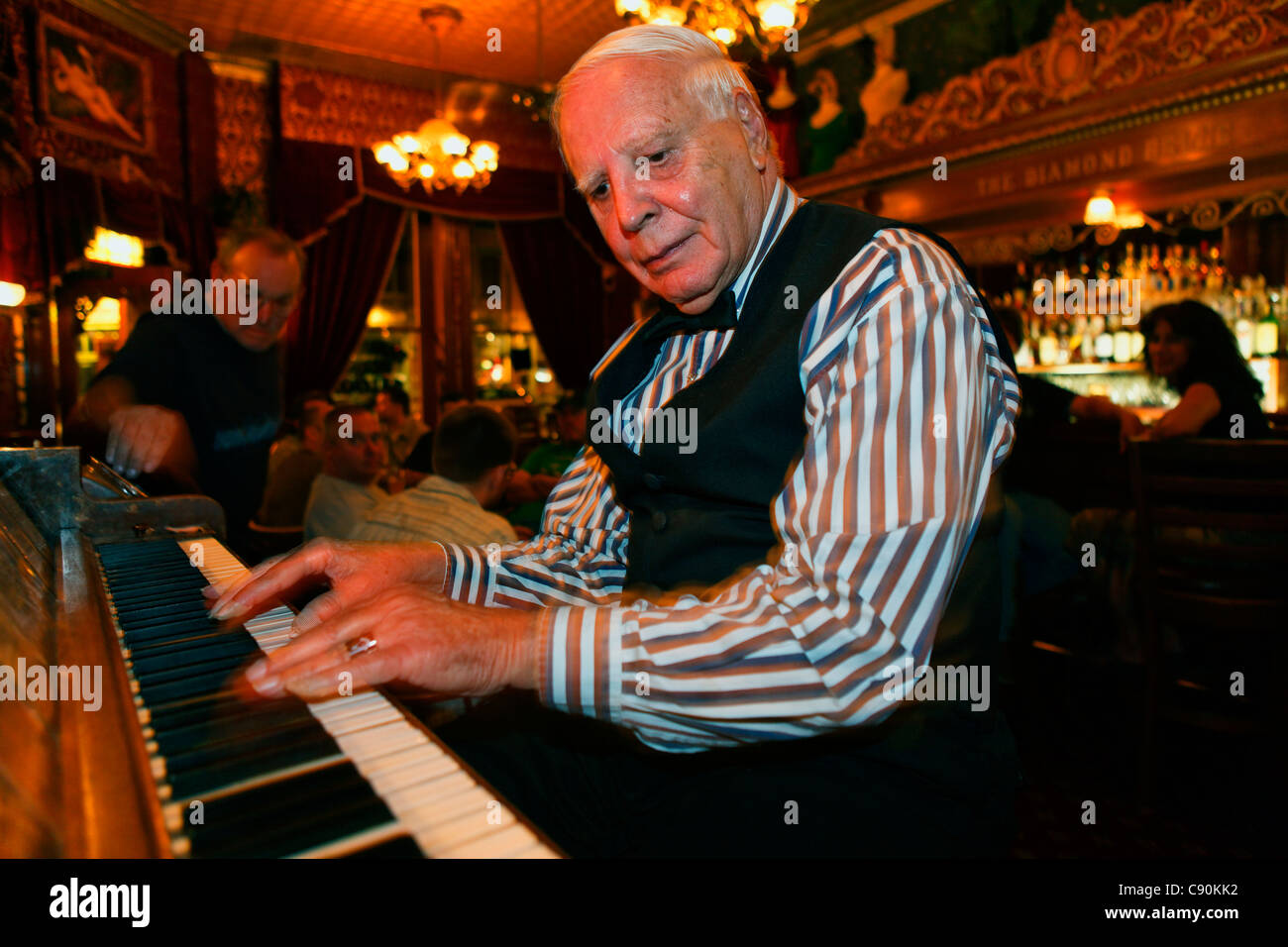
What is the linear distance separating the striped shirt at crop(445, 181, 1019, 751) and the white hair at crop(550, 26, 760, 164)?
0.32 meters

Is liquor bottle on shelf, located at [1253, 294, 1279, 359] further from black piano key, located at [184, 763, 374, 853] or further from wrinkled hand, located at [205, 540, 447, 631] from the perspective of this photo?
black piano key, located at [184, 763, 374, 853]

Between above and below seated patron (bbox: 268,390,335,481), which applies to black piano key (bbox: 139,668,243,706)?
below

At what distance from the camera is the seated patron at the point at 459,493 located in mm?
2613

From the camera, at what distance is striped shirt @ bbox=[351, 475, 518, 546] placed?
260cm

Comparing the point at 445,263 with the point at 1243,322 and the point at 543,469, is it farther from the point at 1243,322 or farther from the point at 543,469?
the point at 1243,322

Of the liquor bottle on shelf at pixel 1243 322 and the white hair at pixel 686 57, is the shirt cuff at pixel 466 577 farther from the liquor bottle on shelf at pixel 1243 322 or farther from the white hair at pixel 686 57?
the liquor bottle on shelf at pixel 1243 322

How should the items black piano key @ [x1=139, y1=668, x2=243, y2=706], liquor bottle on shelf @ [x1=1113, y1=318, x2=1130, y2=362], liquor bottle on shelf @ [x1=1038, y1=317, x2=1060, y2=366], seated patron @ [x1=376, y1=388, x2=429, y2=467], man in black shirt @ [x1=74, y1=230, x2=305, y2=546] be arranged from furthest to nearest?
seated patron @ [x1=376, y1=388, x2=429, y2=467] → liquor bottle on shelf @ [x1=1038, y1=317, x2=1060, y2=366] → liquor bottle on shelf @ [x1=1113, y1=318, x2=1130, y2=362] → man in black shirt @ [x1=74, y1=230, x2=305, y2=546] → black piano key @ [x1=139, y1=668, x2=243, y2=706]

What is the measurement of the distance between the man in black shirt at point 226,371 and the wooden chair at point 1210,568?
2.68 meters

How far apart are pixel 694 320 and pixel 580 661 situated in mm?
562

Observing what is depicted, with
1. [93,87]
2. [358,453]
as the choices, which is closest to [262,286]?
[358,453]

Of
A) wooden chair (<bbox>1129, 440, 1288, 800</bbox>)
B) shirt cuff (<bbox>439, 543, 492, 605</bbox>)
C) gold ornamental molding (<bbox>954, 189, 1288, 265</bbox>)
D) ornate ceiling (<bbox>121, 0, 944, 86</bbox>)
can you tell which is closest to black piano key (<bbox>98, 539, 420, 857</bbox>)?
shirt cuff (<bbox>439, 543, 492, 605</bbox>)

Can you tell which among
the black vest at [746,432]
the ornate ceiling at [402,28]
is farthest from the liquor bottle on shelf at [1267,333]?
the black vest at [746,432]

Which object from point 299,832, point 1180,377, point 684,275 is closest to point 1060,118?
point 1180,377

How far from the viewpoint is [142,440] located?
186cm
